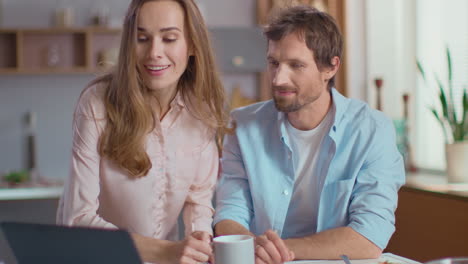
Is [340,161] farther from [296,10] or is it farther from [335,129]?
[296,10]

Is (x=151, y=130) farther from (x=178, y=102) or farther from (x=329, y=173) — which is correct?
(x=329, y=173)

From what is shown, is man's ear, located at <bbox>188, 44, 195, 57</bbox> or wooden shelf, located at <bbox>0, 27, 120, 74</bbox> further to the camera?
wooden shelf, located at <bbox>0, 27, 120, 74</bbox>

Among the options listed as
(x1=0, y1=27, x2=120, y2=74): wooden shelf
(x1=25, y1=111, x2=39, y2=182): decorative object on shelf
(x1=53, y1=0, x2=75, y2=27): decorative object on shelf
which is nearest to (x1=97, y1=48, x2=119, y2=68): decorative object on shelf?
(x1=0, y1=27, x2=120, y2=74): wooden shelf

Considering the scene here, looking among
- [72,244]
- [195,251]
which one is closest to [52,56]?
[195,251]

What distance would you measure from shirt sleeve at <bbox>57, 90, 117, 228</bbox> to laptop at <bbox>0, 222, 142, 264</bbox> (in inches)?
23.1

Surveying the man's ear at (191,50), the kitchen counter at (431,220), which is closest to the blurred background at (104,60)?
the kitchen counter at (431,220)

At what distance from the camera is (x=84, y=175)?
1.64 metres

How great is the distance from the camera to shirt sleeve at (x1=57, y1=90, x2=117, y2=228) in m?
1.63

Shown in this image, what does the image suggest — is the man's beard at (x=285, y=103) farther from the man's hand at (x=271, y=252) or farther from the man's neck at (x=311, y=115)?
the man's hand at (x=271, y=252)

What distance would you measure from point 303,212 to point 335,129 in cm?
27

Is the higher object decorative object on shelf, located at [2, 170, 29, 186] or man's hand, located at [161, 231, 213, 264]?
man's hand, located at [161, 231, 213, 264]

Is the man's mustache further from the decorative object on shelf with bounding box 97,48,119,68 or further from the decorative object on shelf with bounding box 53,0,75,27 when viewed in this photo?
the decorative object on shelf with bounding box 53,0,75,27

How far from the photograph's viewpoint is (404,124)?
3416 mm

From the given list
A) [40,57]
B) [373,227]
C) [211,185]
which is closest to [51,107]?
[40,57]
